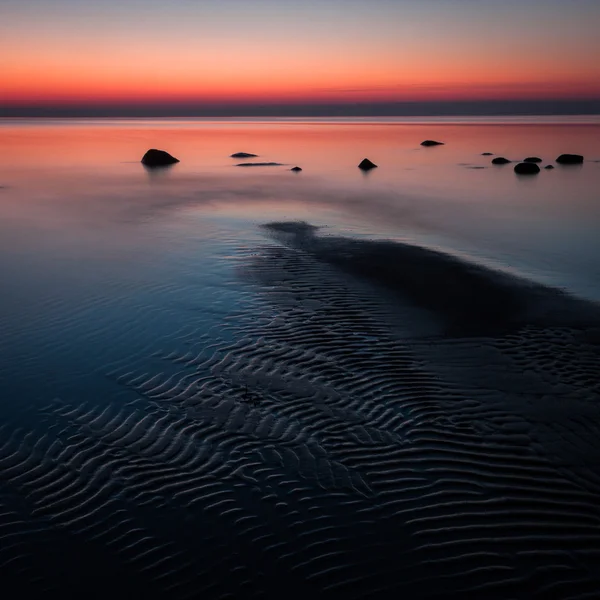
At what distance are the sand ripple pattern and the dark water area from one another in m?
0.03

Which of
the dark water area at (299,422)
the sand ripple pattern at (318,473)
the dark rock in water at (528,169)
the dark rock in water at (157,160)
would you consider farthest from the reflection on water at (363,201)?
the sand ripple pattern at (318,473)

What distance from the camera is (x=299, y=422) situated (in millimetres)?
7949

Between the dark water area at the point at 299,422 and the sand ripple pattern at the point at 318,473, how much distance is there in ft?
0.09

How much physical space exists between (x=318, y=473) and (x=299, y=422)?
4.07 ft

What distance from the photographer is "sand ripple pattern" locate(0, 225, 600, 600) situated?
208 inches

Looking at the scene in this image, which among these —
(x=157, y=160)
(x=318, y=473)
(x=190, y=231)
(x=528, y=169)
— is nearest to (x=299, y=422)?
(x=318, y=473)

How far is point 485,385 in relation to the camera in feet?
29.8

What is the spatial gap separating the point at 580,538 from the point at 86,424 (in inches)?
255

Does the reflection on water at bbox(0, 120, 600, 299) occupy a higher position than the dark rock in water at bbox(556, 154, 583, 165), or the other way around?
the dark rock in water at bbox(556, 154, 583, 165)

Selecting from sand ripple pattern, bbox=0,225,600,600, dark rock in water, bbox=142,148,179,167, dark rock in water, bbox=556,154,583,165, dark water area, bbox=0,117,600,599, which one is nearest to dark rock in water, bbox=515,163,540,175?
dark rock in water, bbox=556,154,583,165

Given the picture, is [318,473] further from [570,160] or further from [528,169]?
[570,160]

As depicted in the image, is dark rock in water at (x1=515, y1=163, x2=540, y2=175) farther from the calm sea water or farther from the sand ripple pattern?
the sand ripple pattern

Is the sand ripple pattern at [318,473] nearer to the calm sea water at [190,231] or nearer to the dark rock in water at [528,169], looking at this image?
the calm sea water at [190,231]

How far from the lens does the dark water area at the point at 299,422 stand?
5402 mm
